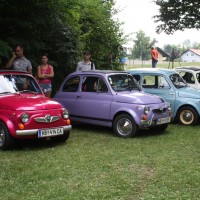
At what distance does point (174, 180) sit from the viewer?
19.0ft

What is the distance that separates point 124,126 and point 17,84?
9.13 ft

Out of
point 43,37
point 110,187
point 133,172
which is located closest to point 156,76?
point 43,37

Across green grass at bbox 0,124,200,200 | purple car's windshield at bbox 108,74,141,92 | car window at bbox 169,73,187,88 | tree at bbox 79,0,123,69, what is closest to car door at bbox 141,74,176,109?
car window at bbox 169,73,187,88

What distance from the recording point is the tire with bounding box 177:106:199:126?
10711 millimetres

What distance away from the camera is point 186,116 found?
10867 mm

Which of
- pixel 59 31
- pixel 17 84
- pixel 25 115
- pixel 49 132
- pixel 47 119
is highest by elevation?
pixel 59 31

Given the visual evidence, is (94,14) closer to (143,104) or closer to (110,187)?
(143,104)

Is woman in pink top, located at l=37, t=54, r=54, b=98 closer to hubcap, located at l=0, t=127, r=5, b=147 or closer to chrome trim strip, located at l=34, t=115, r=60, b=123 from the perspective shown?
chrome trim strip, located at l=34, t=115, r=60, b=123

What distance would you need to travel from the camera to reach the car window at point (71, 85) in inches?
401

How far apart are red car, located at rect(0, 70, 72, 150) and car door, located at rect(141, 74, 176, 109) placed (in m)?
3.96

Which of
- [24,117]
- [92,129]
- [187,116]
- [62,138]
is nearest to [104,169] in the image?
[24,117]

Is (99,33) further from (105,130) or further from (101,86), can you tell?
(105,130)

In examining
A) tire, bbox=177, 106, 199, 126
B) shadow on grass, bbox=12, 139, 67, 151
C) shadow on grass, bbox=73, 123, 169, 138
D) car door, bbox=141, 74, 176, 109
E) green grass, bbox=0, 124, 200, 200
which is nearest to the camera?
green grass, bbox=0, 124, 200, 200

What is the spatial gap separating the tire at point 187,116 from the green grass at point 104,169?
1.58 metres
